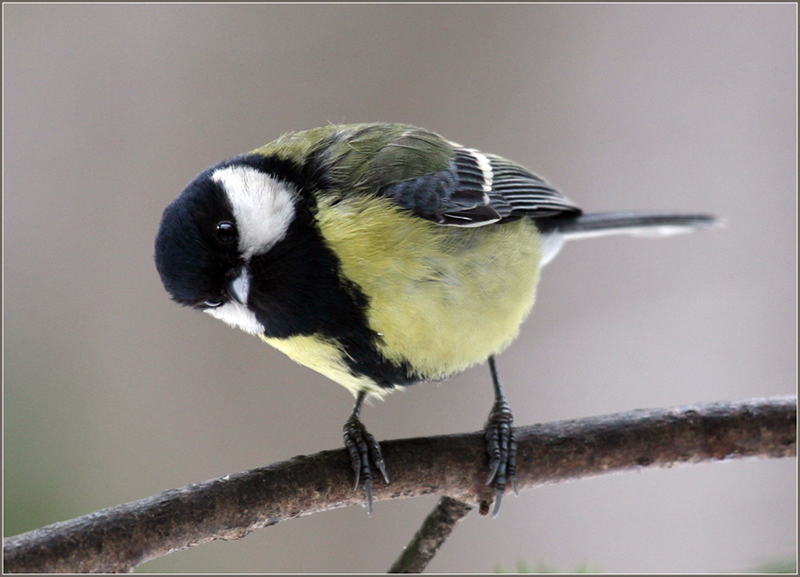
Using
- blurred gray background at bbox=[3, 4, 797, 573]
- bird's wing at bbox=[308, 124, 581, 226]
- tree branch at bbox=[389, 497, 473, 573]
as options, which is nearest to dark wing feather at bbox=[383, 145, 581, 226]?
bird's wing at bbox=[308, 124, 581, 226]

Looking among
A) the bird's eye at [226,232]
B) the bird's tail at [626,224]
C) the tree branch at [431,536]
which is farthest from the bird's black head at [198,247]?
the bird's tail at [626,224]

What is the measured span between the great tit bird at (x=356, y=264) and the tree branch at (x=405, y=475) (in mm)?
42

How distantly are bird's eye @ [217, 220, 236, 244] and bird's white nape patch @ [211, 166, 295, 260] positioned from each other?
1cm

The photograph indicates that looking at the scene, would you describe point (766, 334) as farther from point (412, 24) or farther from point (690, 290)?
point (412, 24)

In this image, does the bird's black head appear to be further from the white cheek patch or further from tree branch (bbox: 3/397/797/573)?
tree branch (bbox: 3/397/797/573)

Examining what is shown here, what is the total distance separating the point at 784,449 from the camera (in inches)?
51.3

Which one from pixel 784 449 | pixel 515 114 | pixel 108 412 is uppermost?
pixel 515 114

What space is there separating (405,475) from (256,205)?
49 centimetres

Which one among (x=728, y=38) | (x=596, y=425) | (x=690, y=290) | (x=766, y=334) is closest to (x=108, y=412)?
(x=596, y=425)

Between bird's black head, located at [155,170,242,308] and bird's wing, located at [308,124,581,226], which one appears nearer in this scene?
bird's black head, located at [155,170,242,308]

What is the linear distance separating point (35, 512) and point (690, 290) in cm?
213

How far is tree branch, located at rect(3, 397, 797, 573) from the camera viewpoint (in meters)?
0.94

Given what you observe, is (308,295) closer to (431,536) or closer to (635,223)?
(431,536)

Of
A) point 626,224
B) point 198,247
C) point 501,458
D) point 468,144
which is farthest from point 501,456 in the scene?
point 468,144
